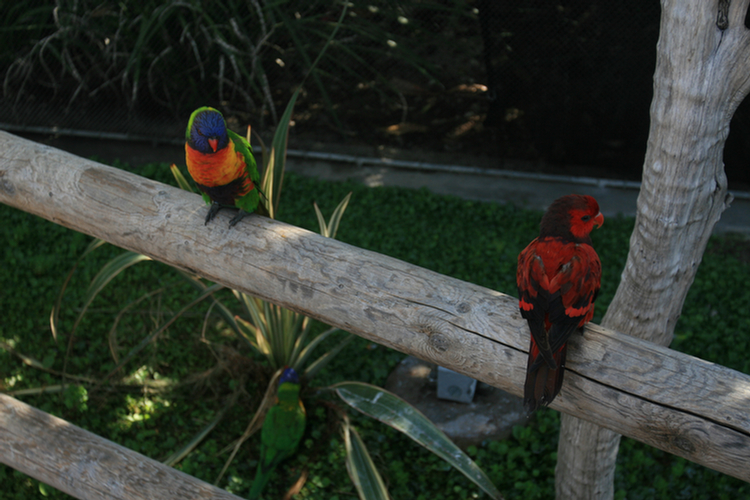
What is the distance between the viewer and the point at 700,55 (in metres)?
1.19

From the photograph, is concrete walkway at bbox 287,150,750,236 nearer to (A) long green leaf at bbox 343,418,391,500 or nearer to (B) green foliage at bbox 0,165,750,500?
(B) green foliage at bbox 0,165,750,500

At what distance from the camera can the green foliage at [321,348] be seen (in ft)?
6.84

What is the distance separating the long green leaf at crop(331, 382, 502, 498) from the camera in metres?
1.64

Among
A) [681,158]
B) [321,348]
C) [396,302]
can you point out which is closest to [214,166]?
[396,302]

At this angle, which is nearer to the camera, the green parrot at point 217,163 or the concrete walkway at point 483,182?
the green parrot at point 217,163

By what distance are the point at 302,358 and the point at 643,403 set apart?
4.75 ft

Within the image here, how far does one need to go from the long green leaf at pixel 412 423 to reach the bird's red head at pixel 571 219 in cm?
72

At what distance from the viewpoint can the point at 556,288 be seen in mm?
1237

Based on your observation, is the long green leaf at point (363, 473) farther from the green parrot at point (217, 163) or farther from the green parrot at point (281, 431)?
the green parrot at point (217, 163)

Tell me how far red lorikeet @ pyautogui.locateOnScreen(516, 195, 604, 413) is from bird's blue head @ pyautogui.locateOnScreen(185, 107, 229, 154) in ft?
2.97

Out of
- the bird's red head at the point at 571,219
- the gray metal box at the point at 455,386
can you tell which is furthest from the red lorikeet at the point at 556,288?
the gray metal box at the point at 455,386

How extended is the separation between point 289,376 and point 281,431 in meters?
0.21

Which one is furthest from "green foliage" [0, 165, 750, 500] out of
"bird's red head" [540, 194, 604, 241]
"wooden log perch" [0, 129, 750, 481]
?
"bird's red head" [540, 194, 604, 241]

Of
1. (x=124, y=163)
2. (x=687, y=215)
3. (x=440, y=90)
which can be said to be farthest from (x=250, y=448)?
(x=440, y=90)
